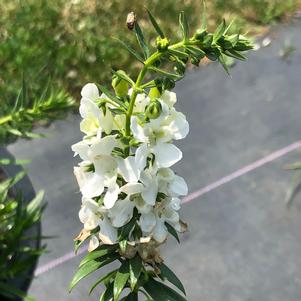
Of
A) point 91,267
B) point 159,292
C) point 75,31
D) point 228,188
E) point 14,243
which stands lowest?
point 228,188

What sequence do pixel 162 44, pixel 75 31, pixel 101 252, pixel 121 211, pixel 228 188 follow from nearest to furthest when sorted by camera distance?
pixel 162 44, pixel 121 211, pixel 101 252, pixel 228 188, pixel 75 31

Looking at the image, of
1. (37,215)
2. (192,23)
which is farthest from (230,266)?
(192,23)

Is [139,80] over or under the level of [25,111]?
over

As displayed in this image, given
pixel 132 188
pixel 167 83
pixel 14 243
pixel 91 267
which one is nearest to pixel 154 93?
pixel 167 83

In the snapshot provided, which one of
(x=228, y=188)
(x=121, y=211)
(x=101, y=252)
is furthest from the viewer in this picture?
(x=228, y=188)

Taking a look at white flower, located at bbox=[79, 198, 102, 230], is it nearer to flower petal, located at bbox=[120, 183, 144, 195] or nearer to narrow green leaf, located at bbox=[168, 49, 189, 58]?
flower petal, located at bbox=[120, 183, 144, 195]

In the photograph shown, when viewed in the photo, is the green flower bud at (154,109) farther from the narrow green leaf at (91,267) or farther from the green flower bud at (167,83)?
the narrow green leaf at (91,267)

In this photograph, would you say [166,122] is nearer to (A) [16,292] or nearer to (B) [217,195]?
(A) [16,292]

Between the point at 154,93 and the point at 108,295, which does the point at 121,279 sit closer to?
the point at 108,295
